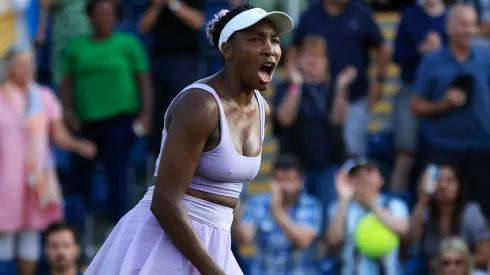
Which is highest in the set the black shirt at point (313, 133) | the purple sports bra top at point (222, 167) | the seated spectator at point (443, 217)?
the purple sports bra top at point (222, 167)

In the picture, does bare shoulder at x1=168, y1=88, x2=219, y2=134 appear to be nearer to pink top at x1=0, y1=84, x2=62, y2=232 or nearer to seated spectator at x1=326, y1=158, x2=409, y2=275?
seated spectator at x1=326, y1=158, x2=409, y2=275

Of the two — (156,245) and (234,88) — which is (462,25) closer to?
(234,88)

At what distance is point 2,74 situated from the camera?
9.27 m

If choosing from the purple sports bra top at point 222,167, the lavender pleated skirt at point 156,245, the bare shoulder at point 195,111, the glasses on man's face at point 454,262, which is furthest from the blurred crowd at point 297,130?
the bare shoulder at point 195,111

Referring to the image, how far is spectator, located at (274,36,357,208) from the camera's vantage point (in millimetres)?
9422

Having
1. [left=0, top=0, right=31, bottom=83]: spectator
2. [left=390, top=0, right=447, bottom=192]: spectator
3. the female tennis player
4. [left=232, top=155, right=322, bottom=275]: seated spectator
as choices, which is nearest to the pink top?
[left=0, top=0, right=31, bottom=83]: spectator

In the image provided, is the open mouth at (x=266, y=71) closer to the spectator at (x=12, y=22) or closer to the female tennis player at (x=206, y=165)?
the female tennis player at (x=206, y=165)

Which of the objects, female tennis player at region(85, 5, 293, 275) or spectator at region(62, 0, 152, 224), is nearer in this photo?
female tennis player at region(85, 5, 293, 275)

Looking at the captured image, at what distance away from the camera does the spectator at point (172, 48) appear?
31.8 feet

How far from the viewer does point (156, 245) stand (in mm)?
4992

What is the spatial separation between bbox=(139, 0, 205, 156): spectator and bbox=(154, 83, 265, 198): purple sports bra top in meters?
4.64

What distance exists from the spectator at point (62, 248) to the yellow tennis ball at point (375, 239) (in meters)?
1.98

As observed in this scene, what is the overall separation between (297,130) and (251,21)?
4.58 metres

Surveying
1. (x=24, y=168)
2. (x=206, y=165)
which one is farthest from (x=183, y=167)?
(x=24, y=168)
